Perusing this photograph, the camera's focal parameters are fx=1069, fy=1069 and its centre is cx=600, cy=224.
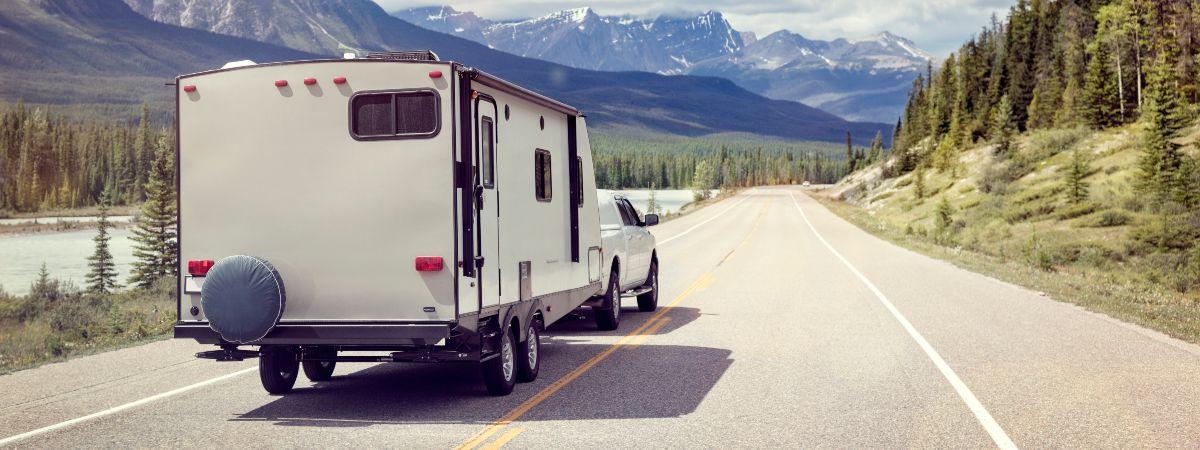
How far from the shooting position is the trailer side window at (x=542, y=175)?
10570mm

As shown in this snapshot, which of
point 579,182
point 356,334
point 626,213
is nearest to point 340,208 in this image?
point 356,334

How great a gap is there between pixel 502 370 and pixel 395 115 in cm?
248

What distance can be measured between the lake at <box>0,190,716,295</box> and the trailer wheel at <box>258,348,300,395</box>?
37.7 meters

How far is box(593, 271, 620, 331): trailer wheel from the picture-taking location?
14438 millimetres

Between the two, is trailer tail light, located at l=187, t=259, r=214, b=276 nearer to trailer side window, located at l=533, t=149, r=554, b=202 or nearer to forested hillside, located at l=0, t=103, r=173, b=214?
trailer side window, located at l=533, t=149, r=554, b=202

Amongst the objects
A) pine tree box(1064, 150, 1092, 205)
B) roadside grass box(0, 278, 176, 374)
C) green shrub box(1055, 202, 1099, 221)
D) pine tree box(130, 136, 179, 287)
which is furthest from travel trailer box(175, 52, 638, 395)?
pine tree box(1064, 150, 1092, 205)

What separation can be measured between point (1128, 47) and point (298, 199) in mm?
71692

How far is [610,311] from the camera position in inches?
570

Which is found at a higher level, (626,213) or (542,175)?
(542,175)

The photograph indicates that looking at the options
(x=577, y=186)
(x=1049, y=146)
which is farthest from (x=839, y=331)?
(x=1049, y=146)

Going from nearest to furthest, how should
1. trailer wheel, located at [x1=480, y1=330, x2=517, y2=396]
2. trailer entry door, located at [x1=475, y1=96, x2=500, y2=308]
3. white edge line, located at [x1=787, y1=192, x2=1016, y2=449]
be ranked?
white edge line, located at [x1=787, y1=192, x2=1016, y2=449] → trailer entry door, located at [x1=475, y1=96, x2=500, y2=308] → trailer wheel, located at [x1=480, y1=330, x2=517, y2=396]

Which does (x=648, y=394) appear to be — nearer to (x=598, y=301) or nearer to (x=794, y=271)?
(x=598, y=301)

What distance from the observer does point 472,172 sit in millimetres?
8586

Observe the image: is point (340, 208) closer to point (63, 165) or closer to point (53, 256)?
point (53, 256)
